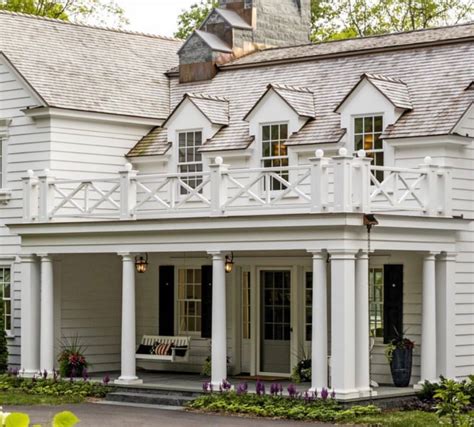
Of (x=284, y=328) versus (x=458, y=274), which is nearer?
(x=458, y=274)

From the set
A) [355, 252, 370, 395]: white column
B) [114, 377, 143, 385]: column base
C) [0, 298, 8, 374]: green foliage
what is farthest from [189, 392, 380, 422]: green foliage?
[0, 298, 8, 374]: green foliage

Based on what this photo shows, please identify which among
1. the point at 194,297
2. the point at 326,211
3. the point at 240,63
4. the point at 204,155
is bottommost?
the point at 194,297

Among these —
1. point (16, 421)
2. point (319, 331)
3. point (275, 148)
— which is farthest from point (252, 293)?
point (16, 421)

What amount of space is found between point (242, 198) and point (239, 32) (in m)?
6.13

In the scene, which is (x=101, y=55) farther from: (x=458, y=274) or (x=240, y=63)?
(x=458, y=274)

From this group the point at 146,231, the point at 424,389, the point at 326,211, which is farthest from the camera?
the point at 146,231

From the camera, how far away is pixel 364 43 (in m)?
25.7

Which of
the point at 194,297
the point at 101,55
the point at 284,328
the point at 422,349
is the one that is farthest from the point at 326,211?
the point at 101,55

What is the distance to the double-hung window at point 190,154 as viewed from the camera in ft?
83.0

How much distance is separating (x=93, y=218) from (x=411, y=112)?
7.30 meters

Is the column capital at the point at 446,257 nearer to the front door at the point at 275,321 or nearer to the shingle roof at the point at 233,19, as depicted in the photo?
the front door at the point at 275,321

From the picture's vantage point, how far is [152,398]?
70.2ft

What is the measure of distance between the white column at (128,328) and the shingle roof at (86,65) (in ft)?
14.8

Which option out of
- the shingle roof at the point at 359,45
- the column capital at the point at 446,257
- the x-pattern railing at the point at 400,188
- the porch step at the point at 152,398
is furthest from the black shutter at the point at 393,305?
the shingle roof at the point at 359,45
